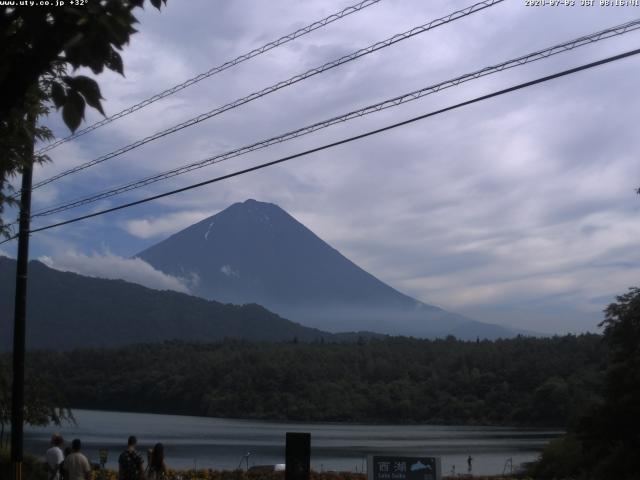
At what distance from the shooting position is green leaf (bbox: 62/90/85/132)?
4652 millimetres

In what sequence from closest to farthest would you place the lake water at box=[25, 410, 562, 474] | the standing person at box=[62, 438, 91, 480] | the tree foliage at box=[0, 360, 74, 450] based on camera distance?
the standing person at box=[62, 438, 91, 480]
the tree foliage at box=[0, 360, 74, 450]
the lake water at box=[25, 410, 562, 474]

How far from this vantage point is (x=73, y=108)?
4.66 meters

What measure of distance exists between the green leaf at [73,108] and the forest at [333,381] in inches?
3506

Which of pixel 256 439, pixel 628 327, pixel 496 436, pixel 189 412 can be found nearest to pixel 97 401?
pixel 189 412

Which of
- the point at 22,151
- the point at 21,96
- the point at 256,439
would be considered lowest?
the point at 256,439

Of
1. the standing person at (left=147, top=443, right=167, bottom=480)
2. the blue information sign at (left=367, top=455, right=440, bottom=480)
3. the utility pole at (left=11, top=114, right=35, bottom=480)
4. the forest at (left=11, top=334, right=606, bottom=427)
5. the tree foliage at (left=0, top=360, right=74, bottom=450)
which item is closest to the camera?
the blue information sign at (left=367, top=455, right=440, bottom=480)

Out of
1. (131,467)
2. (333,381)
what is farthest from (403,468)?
(333,381)

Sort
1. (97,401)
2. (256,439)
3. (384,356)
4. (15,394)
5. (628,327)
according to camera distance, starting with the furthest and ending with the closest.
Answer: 1. (384,356)
2. (97,401)
3. (256,439)
4. (628,327)
5. (15,394)

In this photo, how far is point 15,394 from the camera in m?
17.5

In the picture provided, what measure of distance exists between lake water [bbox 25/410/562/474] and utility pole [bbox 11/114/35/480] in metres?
24.2

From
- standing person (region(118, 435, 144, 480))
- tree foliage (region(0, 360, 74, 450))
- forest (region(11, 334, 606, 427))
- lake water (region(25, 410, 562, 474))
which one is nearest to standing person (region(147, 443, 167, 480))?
standing person (region(118, 435, 144, 480))

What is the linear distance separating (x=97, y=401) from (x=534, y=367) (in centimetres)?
5062

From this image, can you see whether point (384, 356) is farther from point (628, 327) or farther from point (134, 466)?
point (134, 466)

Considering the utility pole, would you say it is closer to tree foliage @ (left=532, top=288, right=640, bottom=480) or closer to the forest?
tree foliage @ (left=532, top=288, right=640, bottom=480)
